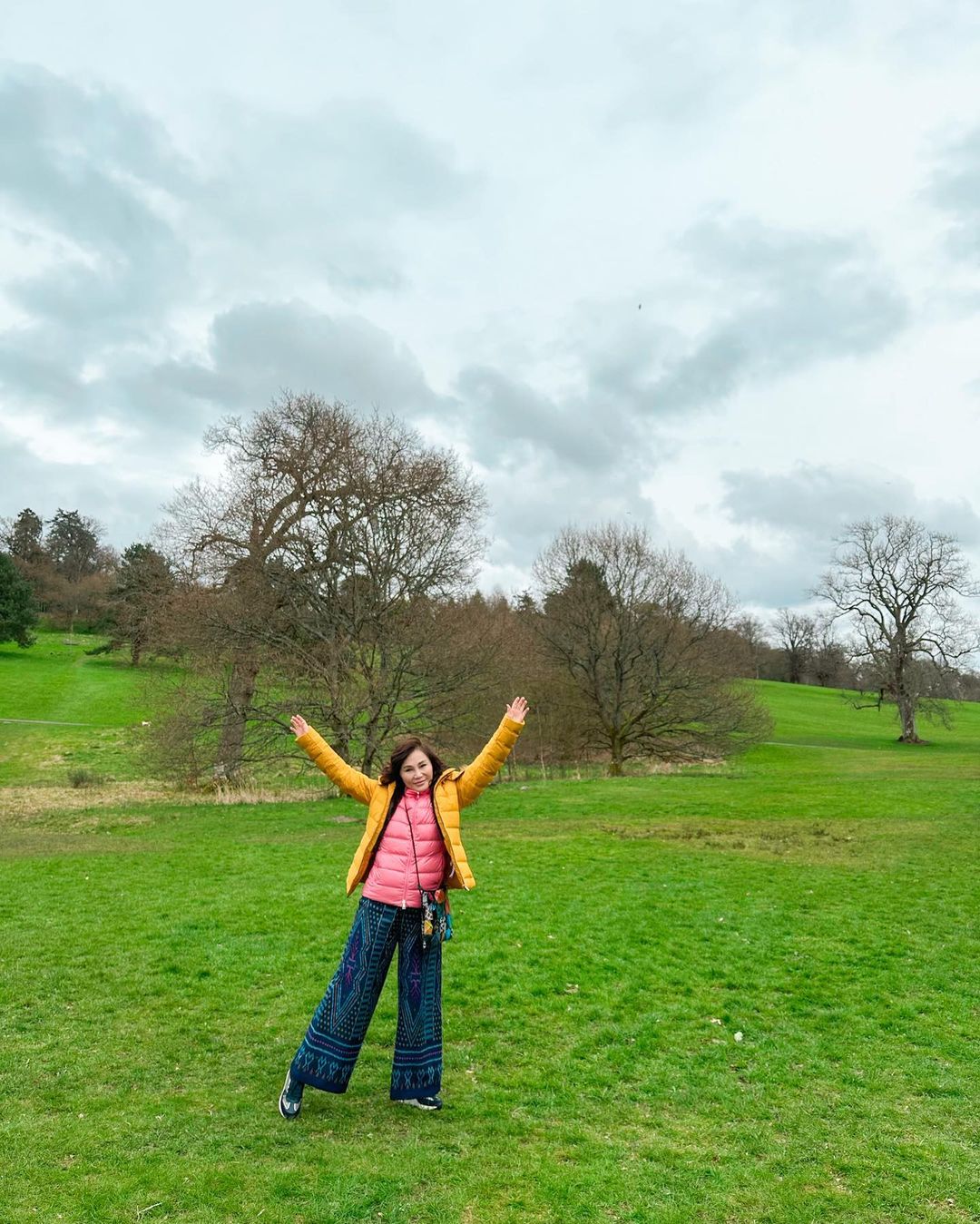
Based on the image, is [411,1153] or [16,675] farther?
[16,675]

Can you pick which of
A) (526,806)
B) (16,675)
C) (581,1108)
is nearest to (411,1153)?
(581,1108)

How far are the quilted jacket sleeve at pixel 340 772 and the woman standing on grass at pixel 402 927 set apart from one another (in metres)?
0.03

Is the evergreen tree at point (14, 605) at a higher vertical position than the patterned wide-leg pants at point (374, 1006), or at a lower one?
higher

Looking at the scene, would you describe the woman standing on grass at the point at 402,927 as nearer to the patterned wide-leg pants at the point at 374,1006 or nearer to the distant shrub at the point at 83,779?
the patterned wide-leg pants at the point at 374,1006

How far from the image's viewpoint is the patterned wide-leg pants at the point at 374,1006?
515 cm

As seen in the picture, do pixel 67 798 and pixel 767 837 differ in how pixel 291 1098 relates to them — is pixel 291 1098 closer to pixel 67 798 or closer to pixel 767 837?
pixel 767 837

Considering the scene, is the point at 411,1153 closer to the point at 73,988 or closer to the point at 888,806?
the point at 73,988

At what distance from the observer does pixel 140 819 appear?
64.9 ft

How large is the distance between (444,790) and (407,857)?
1.62ft

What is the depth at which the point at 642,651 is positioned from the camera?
3294cm

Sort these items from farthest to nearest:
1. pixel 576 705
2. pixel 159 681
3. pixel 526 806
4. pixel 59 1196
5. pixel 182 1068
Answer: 1. pixel 576 705
2. pixel 159 681
3. pixel 526 806
4. pixel 182 1068
5. pixel 59 1196

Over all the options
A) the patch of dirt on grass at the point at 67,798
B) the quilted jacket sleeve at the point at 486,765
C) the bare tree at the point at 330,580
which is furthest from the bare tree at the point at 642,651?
the quilted jacket sleeve at the point at 486,765

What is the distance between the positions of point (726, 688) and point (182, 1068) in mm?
31025

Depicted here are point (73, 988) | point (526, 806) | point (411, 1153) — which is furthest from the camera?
point (526, 806)
